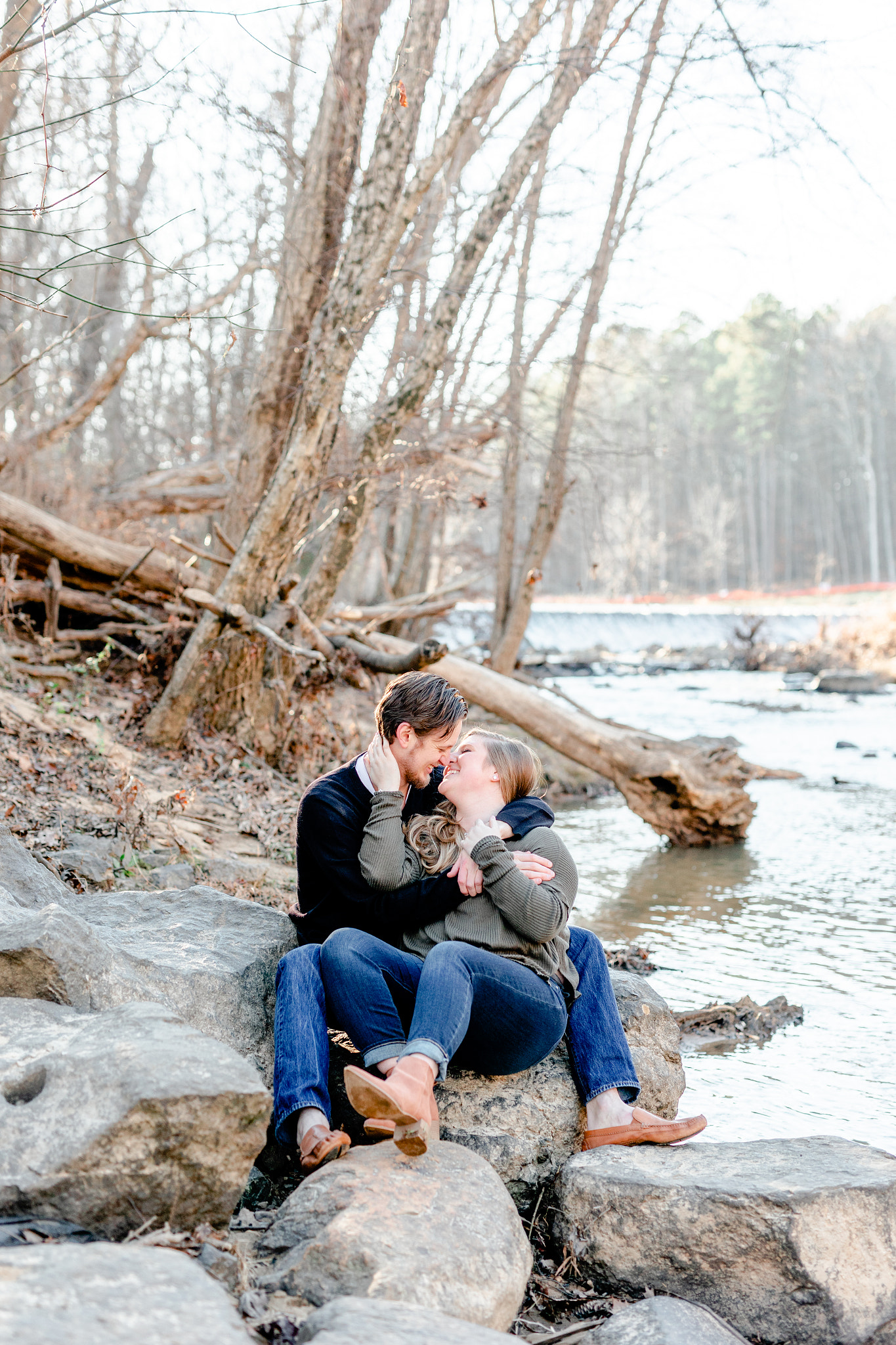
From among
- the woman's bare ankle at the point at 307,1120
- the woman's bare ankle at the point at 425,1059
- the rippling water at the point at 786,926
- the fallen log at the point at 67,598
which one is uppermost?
the fallen log at the point at 67,598

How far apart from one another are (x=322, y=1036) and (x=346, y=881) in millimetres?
466

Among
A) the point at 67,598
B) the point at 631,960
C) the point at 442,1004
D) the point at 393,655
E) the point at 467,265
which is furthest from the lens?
the point at 67,598

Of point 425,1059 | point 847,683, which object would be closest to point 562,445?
point 425,1059

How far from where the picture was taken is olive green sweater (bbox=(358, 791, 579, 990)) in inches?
122

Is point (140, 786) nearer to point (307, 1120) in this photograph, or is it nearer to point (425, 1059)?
point (307, 1120)

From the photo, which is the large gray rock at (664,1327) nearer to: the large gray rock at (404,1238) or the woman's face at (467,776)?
the large gray rock at (404,1238)

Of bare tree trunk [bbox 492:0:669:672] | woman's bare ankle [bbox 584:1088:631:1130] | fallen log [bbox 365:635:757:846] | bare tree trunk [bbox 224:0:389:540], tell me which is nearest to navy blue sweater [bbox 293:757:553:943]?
woman's bare ankle [bbox 584:1088:631:1130]

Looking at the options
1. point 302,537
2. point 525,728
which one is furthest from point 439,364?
point 525,728

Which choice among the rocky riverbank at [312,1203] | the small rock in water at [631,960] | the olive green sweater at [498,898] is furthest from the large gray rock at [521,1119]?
the small rock in water at [631,960]

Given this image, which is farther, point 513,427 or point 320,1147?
point 513,427

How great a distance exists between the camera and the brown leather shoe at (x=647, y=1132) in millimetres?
3135

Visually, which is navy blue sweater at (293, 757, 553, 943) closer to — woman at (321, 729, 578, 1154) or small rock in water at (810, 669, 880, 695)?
woman at (321, 729, 578, 1154)

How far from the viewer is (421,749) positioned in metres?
3.35

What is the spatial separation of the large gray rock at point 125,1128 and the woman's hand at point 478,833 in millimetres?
985
